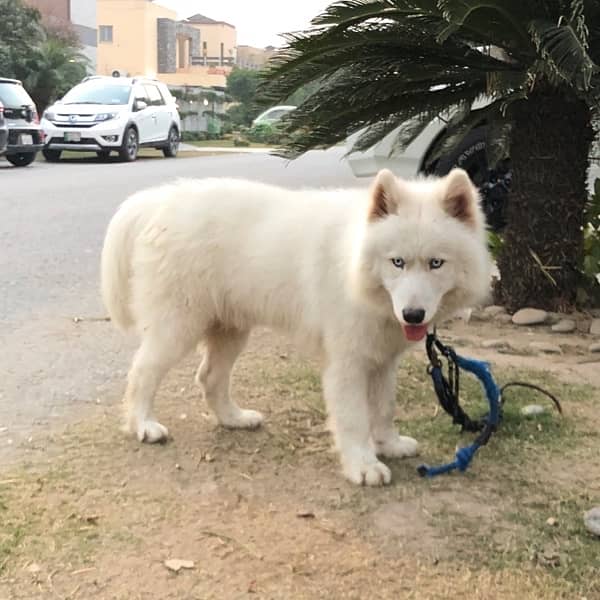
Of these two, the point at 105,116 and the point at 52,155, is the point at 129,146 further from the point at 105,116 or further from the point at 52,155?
the point at 52,155

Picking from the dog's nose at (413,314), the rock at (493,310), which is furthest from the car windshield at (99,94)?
the dog's nose at (413,314)

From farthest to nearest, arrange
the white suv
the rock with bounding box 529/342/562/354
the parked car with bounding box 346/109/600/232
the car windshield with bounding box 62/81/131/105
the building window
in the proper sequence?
the building window < the car windshield with bounding box 62/81/131/105 < the white suv < the parked car with bounding box 346/109/600/232 < the rock with bounding box 529/342/562/354

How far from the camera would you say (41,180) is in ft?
52.4

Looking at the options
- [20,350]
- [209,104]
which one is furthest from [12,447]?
[209,104]

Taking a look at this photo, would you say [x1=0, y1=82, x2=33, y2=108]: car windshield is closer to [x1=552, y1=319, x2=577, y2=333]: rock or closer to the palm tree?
the palm tree

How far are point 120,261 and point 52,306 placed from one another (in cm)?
284

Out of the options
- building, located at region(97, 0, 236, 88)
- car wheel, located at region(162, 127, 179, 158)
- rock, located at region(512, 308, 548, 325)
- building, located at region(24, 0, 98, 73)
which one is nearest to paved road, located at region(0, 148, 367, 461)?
rock, located at region(512, 308, 548, 325)

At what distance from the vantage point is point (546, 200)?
21.1 feet

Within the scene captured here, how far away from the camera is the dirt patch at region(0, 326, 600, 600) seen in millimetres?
3000

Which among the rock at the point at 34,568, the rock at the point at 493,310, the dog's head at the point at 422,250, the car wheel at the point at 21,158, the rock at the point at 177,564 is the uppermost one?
the dog's head at the point at 422,250

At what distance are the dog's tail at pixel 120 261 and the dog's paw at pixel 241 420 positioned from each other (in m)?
0.67

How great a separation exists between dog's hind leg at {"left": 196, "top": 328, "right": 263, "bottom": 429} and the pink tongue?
1.09 meters

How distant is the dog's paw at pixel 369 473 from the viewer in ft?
12.4

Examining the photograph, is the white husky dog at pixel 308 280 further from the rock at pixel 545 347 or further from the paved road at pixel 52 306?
the rock at pixel 545 347
